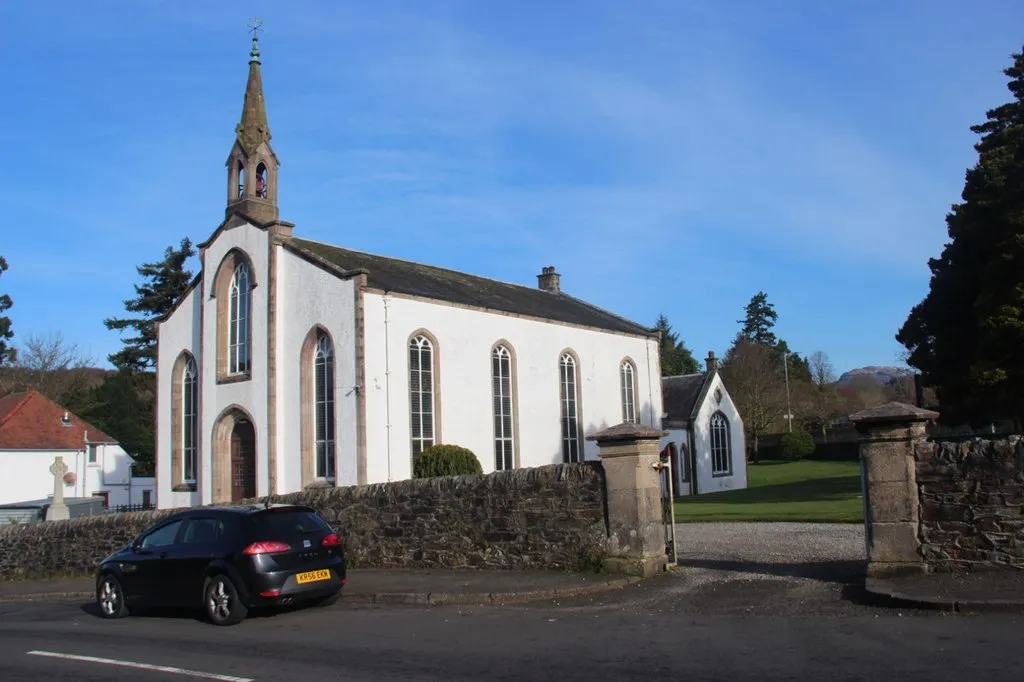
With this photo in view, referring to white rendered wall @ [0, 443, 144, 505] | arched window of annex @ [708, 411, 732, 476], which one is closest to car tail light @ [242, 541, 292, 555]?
arched window of annex @ [708, 411, 732, 476]

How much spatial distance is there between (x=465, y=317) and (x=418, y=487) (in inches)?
577

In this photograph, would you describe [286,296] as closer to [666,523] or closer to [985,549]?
[666,523]

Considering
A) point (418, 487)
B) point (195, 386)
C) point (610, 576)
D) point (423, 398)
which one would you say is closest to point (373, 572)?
point (418, 487)

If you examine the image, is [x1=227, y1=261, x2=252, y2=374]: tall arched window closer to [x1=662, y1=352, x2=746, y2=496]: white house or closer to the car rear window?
the car rear window

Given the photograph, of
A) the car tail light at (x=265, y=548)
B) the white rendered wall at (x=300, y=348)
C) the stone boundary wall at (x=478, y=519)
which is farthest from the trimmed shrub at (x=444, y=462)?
the car tail light at (x=265, y=548)

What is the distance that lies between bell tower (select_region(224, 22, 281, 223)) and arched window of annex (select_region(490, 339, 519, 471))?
911 centimetres

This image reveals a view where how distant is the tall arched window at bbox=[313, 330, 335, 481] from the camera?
88.4ft

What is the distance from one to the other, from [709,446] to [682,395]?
284cm

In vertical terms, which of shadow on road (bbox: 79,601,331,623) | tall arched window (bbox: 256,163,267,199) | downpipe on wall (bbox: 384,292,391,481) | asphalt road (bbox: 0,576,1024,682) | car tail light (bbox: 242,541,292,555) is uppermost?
tall arched window (bbox: 256,163,267,199)

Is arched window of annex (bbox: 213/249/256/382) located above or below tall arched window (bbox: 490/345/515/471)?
above

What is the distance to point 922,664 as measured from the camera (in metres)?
7.24

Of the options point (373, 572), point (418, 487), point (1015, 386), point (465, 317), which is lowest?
point (373, 572)

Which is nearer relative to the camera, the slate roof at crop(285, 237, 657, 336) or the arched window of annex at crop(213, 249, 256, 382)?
the slate roof at crop(285, 237, 657, 336)

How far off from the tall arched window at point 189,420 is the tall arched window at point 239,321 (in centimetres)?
231
